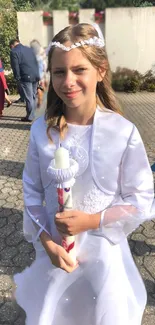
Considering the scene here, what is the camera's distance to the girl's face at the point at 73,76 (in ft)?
3.53

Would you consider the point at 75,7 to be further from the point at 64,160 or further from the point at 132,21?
the point at 64,160

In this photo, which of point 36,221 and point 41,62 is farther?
point 36,221

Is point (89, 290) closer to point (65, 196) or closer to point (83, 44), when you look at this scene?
point (65, 196)

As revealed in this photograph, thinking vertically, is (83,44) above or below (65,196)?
above

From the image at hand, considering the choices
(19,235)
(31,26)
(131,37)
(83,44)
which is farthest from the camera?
(19,235)

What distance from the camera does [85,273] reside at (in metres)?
1.23

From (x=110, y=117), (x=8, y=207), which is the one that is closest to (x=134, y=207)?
(x=110, y=117)

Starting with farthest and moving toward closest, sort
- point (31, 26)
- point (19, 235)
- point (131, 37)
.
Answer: point (19, 235), point (131, 37), point (31, 26)

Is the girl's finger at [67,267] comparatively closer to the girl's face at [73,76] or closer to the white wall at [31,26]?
the girl's face at [73,76]

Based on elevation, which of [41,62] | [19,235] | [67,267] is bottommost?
[19,235]

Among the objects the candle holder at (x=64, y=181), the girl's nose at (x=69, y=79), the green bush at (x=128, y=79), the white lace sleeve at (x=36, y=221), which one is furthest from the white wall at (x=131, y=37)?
the white lace sleeve at (x=36, y=221)

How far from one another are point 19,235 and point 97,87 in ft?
6.75

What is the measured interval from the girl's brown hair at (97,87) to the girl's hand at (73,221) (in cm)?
31

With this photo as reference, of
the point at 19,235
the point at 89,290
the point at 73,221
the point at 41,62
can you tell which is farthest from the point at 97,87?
the point at 19,235
